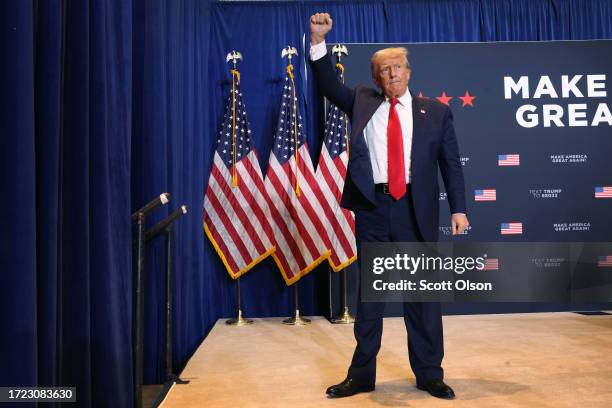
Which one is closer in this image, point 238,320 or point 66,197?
point 66,197

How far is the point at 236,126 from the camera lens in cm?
468

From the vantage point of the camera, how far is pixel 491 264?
1.45 metres

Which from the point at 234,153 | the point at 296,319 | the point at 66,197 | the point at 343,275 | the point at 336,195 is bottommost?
the point at 296,319

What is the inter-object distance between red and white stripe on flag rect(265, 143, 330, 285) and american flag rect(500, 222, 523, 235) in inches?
63.6

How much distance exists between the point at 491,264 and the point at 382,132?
3.38 feet

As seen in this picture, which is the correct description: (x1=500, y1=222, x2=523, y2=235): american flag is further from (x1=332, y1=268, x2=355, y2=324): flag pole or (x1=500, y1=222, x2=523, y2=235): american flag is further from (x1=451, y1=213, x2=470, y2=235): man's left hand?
(x1=451, y1=213, x2=470, y2=235): man's left hand

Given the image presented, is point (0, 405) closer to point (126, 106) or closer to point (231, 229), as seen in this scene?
point (126, 106)

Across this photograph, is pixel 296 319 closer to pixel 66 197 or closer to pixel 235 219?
pixel 235 219

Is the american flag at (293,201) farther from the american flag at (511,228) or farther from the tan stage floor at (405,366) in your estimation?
the american flag at (511,228)

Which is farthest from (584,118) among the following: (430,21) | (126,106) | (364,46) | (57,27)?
(57,27)

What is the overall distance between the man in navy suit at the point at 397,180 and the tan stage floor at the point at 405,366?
173mm

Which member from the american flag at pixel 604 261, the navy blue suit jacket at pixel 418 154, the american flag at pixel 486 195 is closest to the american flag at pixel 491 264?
the american flag at pixel 604 261

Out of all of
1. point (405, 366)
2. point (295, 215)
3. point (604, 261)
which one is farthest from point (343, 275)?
point (604, 261)

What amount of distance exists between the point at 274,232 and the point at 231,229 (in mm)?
371
